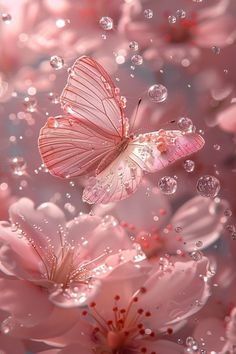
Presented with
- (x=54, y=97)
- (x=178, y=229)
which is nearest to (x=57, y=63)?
(x=54, y=97)

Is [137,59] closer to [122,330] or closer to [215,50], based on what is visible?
[215,50]

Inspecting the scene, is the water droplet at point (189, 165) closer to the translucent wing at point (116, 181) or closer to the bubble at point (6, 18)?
the translucent wing at point (116, 181)

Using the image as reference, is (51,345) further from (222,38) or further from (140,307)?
(222,38)

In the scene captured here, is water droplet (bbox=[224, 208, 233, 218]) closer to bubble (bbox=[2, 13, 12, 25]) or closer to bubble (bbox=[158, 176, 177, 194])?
bubble (bbox=[158, 176, 177, 194])

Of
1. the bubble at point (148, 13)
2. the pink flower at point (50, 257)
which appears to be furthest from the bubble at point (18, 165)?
the bubble at point (148, 13)

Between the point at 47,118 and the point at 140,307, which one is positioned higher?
the point at 47,118

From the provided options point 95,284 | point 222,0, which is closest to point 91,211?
point 95,284
